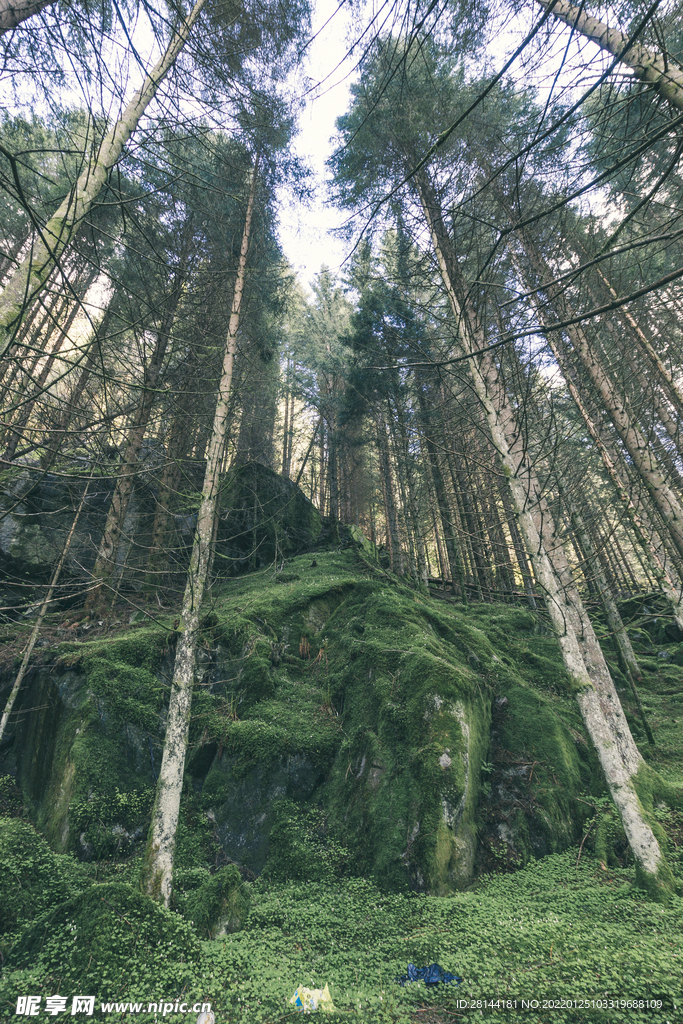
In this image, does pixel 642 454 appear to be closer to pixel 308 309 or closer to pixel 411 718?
pixel 411 718

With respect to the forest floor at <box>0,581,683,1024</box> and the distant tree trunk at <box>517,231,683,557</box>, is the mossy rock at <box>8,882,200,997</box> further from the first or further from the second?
the distant tree trunk at <box>517,231,683,557</box>

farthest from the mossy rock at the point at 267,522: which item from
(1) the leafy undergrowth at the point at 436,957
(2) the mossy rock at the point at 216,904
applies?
(1) the leafy undergrowth at the point at 436,957

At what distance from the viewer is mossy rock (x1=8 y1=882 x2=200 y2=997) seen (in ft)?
9.36

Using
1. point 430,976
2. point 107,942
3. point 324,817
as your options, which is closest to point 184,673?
point 107,942

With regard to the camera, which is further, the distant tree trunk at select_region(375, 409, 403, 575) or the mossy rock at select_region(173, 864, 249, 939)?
the distant tree trunk at select_region(375, 409, 403, 575)

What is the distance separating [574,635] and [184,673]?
4.18m

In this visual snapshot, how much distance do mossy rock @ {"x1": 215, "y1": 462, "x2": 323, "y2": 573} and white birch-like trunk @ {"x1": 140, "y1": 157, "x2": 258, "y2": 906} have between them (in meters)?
4.64

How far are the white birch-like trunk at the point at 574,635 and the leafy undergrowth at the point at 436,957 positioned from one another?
44 cm

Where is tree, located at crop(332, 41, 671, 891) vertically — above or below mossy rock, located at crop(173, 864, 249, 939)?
above

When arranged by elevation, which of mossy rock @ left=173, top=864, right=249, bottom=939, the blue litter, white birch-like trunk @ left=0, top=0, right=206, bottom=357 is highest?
white birch-like trunk @ left=0, top=0, right=206, bottom=357

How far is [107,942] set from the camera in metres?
2.99

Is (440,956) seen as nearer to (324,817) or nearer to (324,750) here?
(324,817)

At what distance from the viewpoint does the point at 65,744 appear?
5.43 meters

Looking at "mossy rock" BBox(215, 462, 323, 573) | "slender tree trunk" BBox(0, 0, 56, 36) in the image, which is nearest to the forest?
"slender tree trunk" BBox(0, 0, 56, 36)
